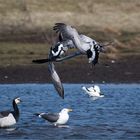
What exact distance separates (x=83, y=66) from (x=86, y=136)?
10.5 metres

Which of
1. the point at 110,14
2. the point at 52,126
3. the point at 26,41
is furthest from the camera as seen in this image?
the point at 110,14

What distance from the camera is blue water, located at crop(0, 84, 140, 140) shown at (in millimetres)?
16672

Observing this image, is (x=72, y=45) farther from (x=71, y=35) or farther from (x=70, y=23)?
(x=70, y=23)

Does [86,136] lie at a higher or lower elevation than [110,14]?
lower

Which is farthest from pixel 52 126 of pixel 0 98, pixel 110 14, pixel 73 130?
pixel 110 14

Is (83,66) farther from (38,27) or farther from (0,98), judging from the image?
(38,27)

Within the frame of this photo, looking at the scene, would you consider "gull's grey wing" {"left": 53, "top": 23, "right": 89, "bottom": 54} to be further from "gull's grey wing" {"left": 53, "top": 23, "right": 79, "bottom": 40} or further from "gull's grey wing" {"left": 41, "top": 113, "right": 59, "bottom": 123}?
"gull's grey wing" {"left": 41, "top": 113, "right": 59, "bottom": 123}

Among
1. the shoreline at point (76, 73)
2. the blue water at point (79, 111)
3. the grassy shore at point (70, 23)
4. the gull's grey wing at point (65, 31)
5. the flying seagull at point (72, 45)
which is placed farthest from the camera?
the grassy shore at point (70, 23)

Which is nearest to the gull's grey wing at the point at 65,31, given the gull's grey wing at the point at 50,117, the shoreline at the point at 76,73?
the gull's grey wing at the point at 50,117

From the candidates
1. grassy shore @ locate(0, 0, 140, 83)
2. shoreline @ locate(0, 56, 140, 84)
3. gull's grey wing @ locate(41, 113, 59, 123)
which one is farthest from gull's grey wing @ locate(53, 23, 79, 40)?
grassy shore @ locate(0, 0, 140, 83)

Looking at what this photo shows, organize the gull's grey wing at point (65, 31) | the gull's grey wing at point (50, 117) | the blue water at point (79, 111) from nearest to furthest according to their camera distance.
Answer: the gull's grey wing at point (65, 31) → the blue water at point (79, 111) → the gull's grey wing at point (50, 117)

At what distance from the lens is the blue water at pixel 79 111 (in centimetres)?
1667

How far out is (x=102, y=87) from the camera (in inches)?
963

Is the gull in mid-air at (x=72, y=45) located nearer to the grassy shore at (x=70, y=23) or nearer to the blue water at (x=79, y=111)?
the blue water at (x=79, y=111)
